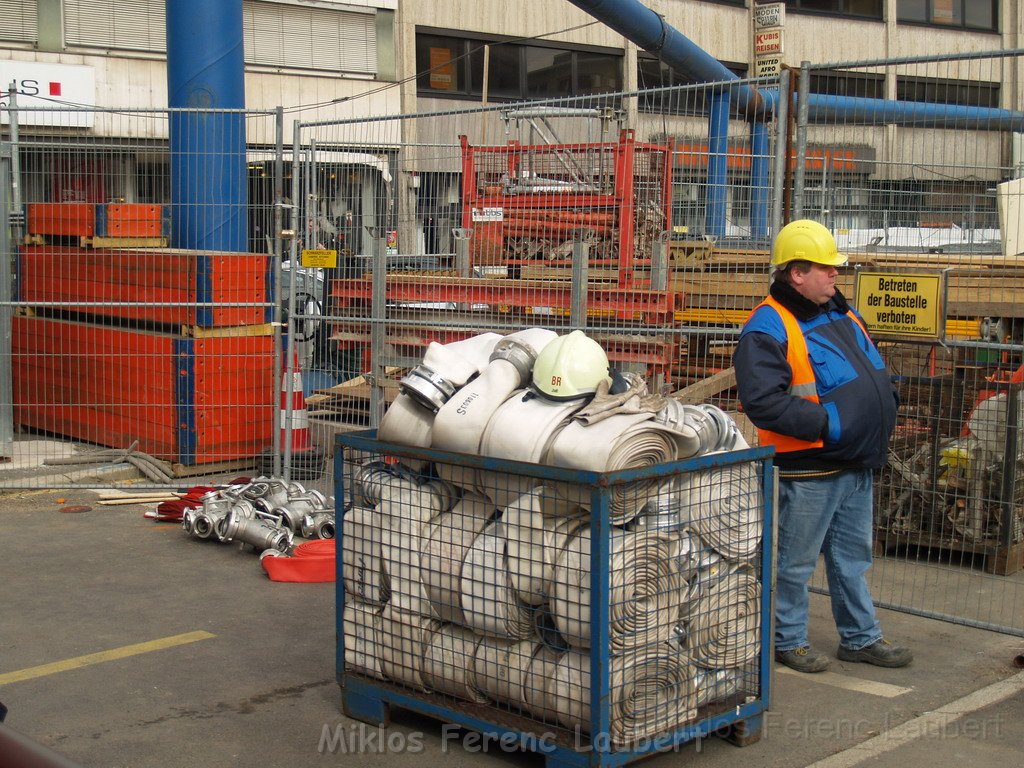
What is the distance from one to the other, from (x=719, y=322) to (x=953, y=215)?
1.93m

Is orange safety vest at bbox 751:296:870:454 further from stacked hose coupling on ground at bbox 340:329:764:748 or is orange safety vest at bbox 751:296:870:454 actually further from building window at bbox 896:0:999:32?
building window at bbox 896:0:999:32

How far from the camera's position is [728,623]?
4.58 m

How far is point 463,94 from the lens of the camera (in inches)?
1084

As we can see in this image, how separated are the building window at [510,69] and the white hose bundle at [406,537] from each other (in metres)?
22.4

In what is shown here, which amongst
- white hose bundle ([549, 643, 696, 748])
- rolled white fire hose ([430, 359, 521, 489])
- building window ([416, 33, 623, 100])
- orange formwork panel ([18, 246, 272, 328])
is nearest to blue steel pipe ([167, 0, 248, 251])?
orange formwork panel ([18, 246, 272, 328])

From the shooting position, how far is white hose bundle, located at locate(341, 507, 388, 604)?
483 centimetres

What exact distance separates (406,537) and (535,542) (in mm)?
665

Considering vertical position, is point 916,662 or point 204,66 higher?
point 204,66

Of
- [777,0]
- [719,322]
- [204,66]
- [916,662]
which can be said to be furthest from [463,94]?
[916,662]

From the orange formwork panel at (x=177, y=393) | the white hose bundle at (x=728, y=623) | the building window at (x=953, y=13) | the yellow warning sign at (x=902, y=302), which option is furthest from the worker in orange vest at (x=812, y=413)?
A: the building window at (x=953, y=13)

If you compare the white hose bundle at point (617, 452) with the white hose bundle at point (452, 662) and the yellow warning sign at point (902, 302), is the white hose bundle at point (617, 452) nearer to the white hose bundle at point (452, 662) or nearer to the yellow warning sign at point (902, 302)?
the white hose bundle at point (452, 662)

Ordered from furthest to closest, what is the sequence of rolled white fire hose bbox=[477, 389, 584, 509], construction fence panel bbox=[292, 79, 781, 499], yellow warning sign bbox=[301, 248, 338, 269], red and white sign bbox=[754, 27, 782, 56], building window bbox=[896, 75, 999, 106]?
red and white sign bbox=[754, 27, 782, 56] < yellow warning sign bbox=[301, 248, 338, 269] < construction fence panel bbox=[292, 79, 781, 499] < building window bbox=[896, 75, 999, 106] < rolled white fire hose bbox=[477, 389, 584, 509]

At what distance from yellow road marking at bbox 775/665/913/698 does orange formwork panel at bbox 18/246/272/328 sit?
5.53 m

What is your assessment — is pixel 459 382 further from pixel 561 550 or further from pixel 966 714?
pixel 966 714
